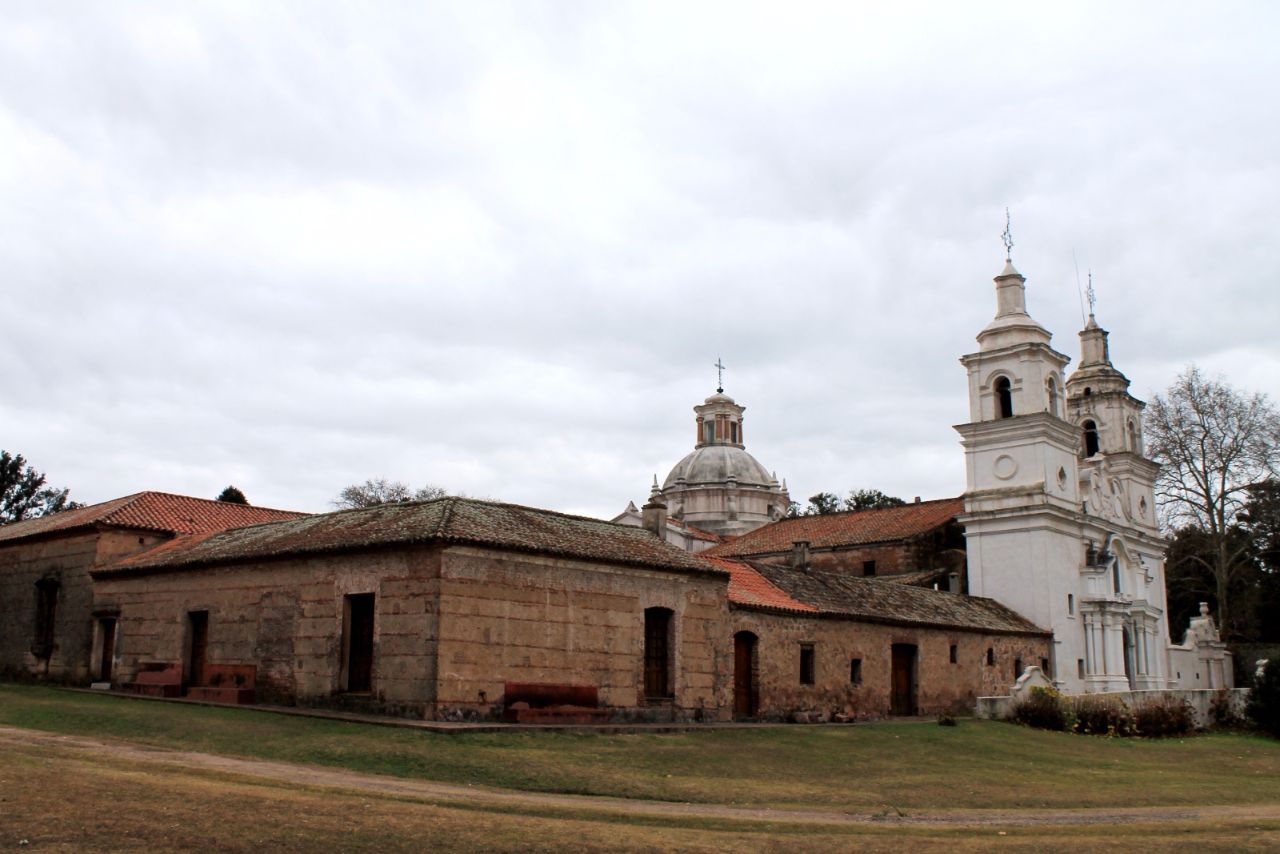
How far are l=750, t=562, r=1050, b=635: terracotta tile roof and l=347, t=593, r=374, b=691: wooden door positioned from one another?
11.7m

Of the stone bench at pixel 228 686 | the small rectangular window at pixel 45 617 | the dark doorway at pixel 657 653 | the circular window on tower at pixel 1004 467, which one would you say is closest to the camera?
the stone bench at pixel 228 686

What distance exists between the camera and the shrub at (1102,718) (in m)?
28.4

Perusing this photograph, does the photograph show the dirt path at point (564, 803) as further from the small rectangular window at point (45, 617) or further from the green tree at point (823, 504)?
the green tree at point (823, 504)

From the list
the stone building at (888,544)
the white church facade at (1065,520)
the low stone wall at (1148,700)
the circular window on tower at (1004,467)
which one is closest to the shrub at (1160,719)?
the low stone wall at (1148,700)

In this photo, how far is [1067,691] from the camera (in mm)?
38938

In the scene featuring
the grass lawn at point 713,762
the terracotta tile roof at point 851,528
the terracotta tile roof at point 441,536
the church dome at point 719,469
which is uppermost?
the church dome at point 719,469

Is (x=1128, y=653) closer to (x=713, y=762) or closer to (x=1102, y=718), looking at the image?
(x=1102, y=718)

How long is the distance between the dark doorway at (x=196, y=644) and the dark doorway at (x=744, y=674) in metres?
11.4

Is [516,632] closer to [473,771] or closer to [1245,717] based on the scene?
[473,771]

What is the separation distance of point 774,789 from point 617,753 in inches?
114

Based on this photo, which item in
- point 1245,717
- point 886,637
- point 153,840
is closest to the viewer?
point 153,840

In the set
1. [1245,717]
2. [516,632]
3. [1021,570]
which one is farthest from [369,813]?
[1021,570]

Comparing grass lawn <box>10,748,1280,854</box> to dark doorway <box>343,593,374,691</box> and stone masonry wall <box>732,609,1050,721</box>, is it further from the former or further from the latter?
stone masonry wall <box>732,609,1050,721</box>

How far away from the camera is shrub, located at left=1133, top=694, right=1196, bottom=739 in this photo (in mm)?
28938
